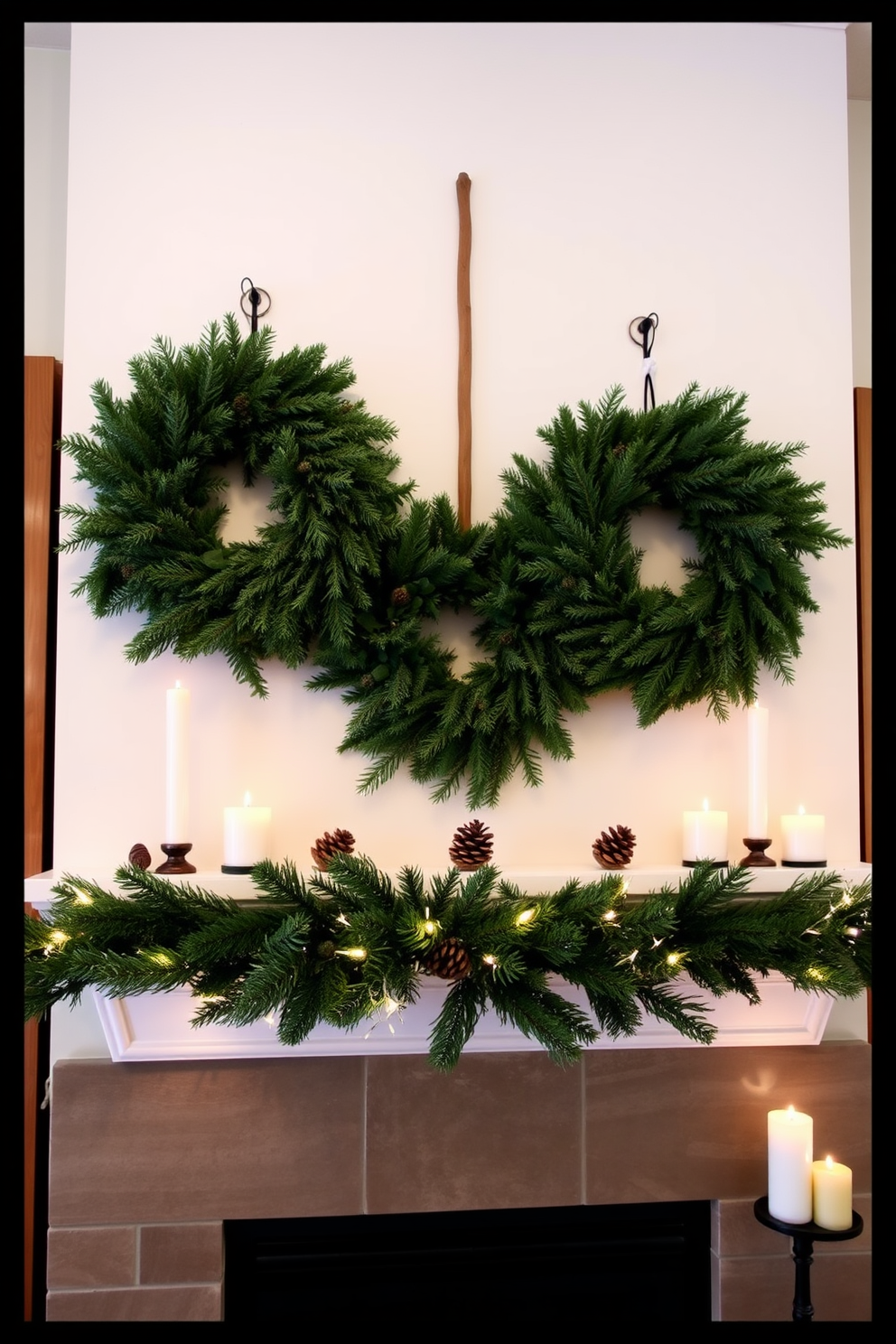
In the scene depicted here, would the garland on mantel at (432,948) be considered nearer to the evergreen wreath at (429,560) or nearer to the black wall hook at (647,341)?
the evergreen wreath at (429,560)

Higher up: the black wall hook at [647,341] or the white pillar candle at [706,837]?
the black wall hook at [647,341]

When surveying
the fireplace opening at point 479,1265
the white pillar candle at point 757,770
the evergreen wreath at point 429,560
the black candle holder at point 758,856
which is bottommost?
the fireplace opening at point 479,1265

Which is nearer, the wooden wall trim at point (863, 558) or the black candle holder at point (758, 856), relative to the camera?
the black candle holder at point (758, 856)

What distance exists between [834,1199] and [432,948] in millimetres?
655

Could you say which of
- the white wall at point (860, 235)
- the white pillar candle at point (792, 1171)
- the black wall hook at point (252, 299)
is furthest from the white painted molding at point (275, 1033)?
the white wall at point (860, 235)

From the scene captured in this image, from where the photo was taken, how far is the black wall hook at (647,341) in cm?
136

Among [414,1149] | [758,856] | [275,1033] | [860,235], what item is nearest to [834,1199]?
[758,856]

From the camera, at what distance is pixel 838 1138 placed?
1.31m

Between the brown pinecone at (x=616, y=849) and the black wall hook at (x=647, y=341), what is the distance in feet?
2.05

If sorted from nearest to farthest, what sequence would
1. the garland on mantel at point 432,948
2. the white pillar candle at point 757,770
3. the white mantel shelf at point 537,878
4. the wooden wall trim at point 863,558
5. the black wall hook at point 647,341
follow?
the garland on mantel at point 432,948 → the white mantel shelf at point 537,878 → the white pillar candle at point 757,770 → the black wall hook at point 647,341 → the wooden wall trim at point 863,558

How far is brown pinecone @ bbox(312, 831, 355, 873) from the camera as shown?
1.19 meters

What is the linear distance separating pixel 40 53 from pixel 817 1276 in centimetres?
Answer: 216

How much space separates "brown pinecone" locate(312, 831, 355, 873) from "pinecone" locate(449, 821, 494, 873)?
5.3 inches
